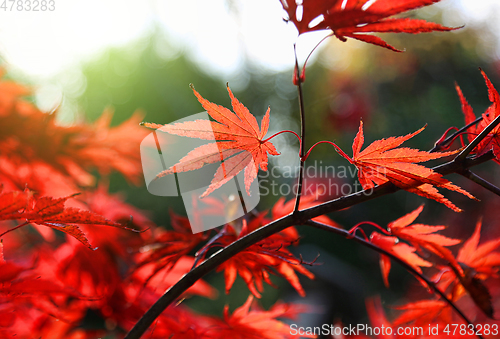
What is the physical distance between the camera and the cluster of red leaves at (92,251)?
531mm

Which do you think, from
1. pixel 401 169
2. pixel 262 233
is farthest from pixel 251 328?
pixel 401 169

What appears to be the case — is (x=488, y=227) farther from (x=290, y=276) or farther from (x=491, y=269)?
(x=290, y=276)

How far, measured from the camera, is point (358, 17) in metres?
0.29

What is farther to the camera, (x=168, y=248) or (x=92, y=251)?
(x=92, y=251)

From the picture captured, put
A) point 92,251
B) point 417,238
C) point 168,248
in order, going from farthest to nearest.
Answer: point 92,251 < point 168,248 < point 417,238

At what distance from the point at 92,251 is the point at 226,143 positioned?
22.7 inches

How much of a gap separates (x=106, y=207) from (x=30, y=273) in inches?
14.4

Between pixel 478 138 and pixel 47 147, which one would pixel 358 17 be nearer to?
pixel 478 138

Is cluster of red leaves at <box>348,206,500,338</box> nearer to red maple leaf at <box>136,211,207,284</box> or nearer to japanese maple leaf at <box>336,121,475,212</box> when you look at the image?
japanese maple leaf at <box>336,121,475,212</box>

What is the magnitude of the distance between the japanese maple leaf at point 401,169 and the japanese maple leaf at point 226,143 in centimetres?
11

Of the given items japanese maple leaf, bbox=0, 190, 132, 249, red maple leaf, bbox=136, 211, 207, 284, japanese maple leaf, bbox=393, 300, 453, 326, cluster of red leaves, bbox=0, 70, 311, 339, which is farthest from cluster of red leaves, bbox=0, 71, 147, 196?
japanese maple leaf, bbox=393, 300, 453, 326

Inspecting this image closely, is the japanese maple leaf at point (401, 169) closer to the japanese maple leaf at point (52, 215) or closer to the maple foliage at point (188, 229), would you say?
the maple foliage at point (188, 229)

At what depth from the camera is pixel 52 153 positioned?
73 centimetres

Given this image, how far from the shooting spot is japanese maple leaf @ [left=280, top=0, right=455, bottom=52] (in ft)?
0.90
